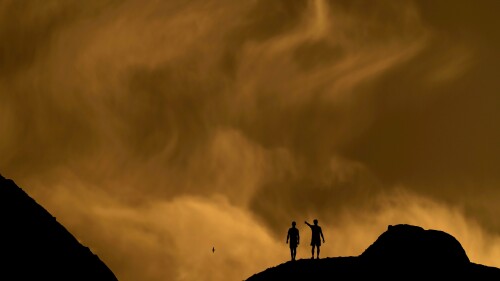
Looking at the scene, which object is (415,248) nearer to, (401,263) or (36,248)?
(401,263)

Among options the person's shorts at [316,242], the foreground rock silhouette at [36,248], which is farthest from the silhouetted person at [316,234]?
the foreground rock silhouette at [36,248]

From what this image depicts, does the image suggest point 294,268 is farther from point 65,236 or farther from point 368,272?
point 65,236

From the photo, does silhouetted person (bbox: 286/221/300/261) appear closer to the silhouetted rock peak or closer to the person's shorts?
the person's shorts

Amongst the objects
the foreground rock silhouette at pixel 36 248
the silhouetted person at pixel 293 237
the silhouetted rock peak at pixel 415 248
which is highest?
the silhouetted rock peak at pixel 415 248

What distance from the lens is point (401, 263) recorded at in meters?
45.6

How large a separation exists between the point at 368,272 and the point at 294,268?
5.25 metres

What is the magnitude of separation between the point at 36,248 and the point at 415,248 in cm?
2518

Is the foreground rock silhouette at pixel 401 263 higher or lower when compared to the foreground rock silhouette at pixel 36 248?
higher

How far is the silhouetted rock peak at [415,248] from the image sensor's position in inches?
1805

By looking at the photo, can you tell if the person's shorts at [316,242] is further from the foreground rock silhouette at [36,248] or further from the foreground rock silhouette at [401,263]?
the foreground rock silhouette at [36,248]

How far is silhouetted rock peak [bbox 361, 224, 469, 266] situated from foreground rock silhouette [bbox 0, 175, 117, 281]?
18583mm

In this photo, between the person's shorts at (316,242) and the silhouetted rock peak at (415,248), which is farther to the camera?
the silhouetted rock peak at (415,248)

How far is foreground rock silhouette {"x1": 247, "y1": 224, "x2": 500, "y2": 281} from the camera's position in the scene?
4512cm

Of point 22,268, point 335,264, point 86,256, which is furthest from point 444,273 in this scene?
point 22,268
